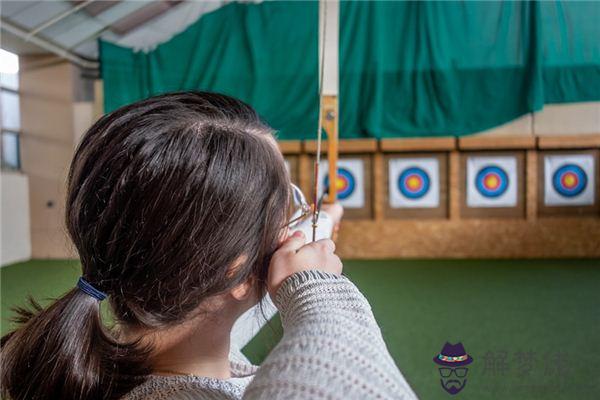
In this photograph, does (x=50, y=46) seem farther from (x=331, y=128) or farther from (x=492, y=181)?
(x=492, y=181)

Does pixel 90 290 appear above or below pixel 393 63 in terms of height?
below

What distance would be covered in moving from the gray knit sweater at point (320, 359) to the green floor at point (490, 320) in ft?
0.71

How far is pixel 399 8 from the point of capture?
3.11m

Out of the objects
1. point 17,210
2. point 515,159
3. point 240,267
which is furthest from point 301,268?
point 17,210

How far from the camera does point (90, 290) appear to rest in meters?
0.34

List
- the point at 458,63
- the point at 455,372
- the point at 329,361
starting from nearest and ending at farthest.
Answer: the point at 329,361 → the point at 455,372 → the point at 458,63

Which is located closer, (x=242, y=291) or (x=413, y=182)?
(x=242, y=291)

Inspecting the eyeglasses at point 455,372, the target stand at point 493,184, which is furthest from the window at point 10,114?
the eyeglasses at point 455,372

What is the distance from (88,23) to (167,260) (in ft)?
10.5

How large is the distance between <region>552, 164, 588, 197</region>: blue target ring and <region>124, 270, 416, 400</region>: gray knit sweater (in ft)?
10.4

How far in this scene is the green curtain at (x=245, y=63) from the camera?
321cm

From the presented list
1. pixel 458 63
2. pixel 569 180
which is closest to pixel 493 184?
pixel 569 180

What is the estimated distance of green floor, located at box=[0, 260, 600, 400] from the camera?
107cm

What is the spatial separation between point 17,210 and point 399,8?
285 cm
